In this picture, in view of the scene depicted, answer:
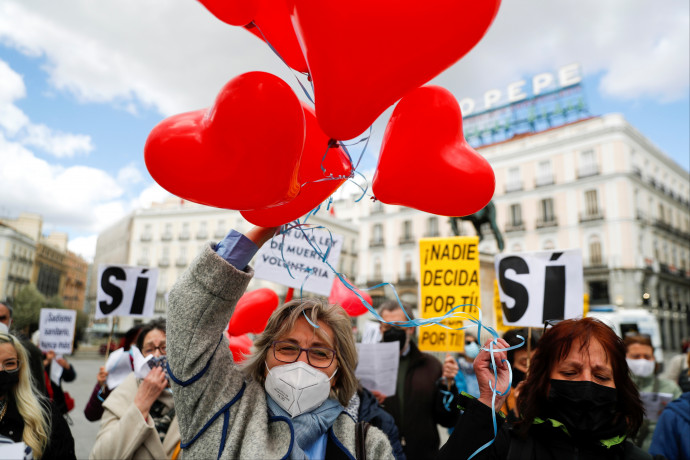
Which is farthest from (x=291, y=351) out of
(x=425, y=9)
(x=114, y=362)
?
(x=114, y=362)

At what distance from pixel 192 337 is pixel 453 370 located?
77.7 inches

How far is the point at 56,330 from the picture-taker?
5.86 m

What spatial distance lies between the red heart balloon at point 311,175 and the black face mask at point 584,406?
115cm

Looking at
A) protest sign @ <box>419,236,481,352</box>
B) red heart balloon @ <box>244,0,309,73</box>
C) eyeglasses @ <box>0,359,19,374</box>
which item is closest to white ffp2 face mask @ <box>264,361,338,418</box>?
red heart balloon @ <box>244,0,309,73</box>

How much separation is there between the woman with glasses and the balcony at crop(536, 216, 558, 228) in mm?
30816

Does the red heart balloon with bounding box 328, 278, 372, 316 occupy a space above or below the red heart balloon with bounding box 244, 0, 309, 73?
below

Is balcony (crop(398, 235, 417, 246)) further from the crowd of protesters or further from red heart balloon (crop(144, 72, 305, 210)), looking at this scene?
red heart balloon (crop(144, 72, 305, 210))

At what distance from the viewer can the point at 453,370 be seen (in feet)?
9.64

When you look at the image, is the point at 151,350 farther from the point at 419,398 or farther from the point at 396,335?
the point at 419,398

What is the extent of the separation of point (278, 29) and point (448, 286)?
3114mm

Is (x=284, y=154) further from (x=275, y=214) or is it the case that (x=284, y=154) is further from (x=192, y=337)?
(x=192, y=337)

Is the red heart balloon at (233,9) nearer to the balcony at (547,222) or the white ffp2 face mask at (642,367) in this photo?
the white ffp2 face mask at (642,367)

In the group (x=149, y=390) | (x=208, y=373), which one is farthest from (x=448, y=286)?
(x=208, y=373)

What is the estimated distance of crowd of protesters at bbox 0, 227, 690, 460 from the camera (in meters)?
1.44
